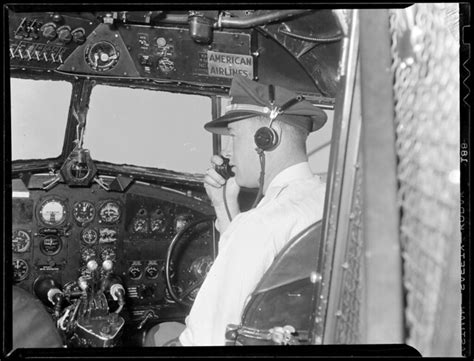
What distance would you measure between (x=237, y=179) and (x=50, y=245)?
1009 mm

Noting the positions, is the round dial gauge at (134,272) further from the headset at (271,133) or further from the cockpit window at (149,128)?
the headset at (271,133)

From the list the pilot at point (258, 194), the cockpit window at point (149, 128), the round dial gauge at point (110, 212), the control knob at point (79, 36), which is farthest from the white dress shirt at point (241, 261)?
the control knob at point (79, 36)

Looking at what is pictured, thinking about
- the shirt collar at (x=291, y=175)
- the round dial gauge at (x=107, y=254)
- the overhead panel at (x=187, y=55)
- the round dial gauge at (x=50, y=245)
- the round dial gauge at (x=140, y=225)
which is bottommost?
the round dial gauge at (x=107, y=254)

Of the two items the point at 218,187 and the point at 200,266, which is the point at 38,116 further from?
the point at 200,266

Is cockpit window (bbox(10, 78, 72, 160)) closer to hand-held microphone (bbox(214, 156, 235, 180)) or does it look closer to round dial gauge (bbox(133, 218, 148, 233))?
round dial gauge (bbox(133, 218, 148, 233))

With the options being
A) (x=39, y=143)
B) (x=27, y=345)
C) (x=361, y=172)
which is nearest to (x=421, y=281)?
(x=361, y=172)

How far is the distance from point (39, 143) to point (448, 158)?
1631 millimetres

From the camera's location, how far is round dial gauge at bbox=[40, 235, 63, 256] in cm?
258

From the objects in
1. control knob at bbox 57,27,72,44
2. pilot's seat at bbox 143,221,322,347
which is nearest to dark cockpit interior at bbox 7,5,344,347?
control knob at bbox 57,27,72,44

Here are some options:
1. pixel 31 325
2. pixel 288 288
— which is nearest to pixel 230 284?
pixel 288 288

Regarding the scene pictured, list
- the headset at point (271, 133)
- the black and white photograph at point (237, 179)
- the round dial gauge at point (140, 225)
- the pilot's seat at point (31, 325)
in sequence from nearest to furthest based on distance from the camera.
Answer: the black and white photograph at point (237, 179) < the pilot's seat at point (31, 325) < the headset at point (271, 133) < the round dial gauge at point (140, 225)

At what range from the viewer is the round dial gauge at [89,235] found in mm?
2670

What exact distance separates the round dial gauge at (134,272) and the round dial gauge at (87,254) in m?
0.19

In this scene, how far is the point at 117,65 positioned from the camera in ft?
8.37
